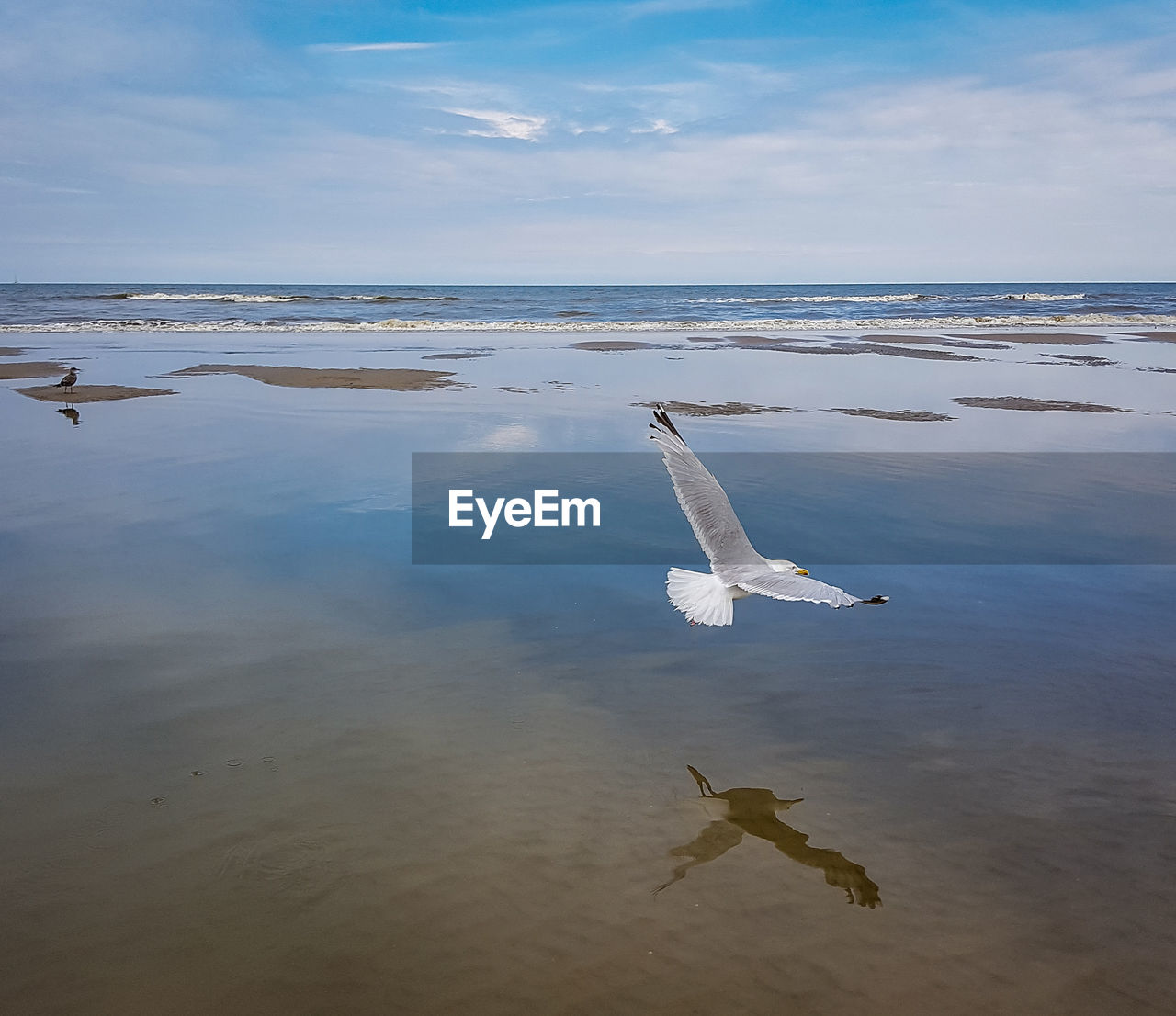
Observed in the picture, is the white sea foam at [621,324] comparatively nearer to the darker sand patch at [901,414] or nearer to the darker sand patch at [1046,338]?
the darker sand patch at [1046,338]

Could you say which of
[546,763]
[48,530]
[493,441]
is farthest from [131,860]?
[493,441]

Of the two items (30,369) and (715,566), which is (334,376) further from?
(715,566)

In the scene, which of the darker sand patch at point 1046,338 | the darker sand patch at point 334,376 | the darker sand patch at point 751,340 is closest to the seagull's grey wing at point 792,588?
the darker sand patch at point 334,376

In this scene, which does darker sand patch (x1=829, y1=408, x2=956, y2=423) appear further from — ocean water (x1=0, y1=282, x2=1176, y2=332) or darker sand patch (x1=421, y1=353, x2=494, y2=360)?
ocean water (x1=0, y1=282, x2=1176, y2=332)

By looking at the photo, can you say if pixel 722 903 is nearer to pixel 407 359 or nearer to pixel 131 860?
pixel 131 860

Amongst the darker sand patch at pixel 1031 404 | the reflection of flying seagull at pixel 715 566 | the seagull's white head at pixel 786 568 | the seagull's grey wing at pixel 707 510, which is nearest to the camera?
the reflection of flying seagull at pixel 715 566

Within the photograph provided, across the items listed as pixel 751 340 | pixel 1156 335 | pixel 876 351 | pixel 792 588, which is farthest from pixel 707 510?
pixel 1156 335

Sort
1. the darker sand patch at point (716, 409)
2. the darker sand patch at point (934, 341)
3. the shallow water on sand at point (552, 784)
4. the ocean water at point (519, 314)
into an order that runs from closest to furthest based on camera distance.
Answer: the shallow water on sand at point (552, 784) → the darker sand patch at point (716, 409) → the darker sand patch at point (934, 341) → the ocean water at point (519, 314)
